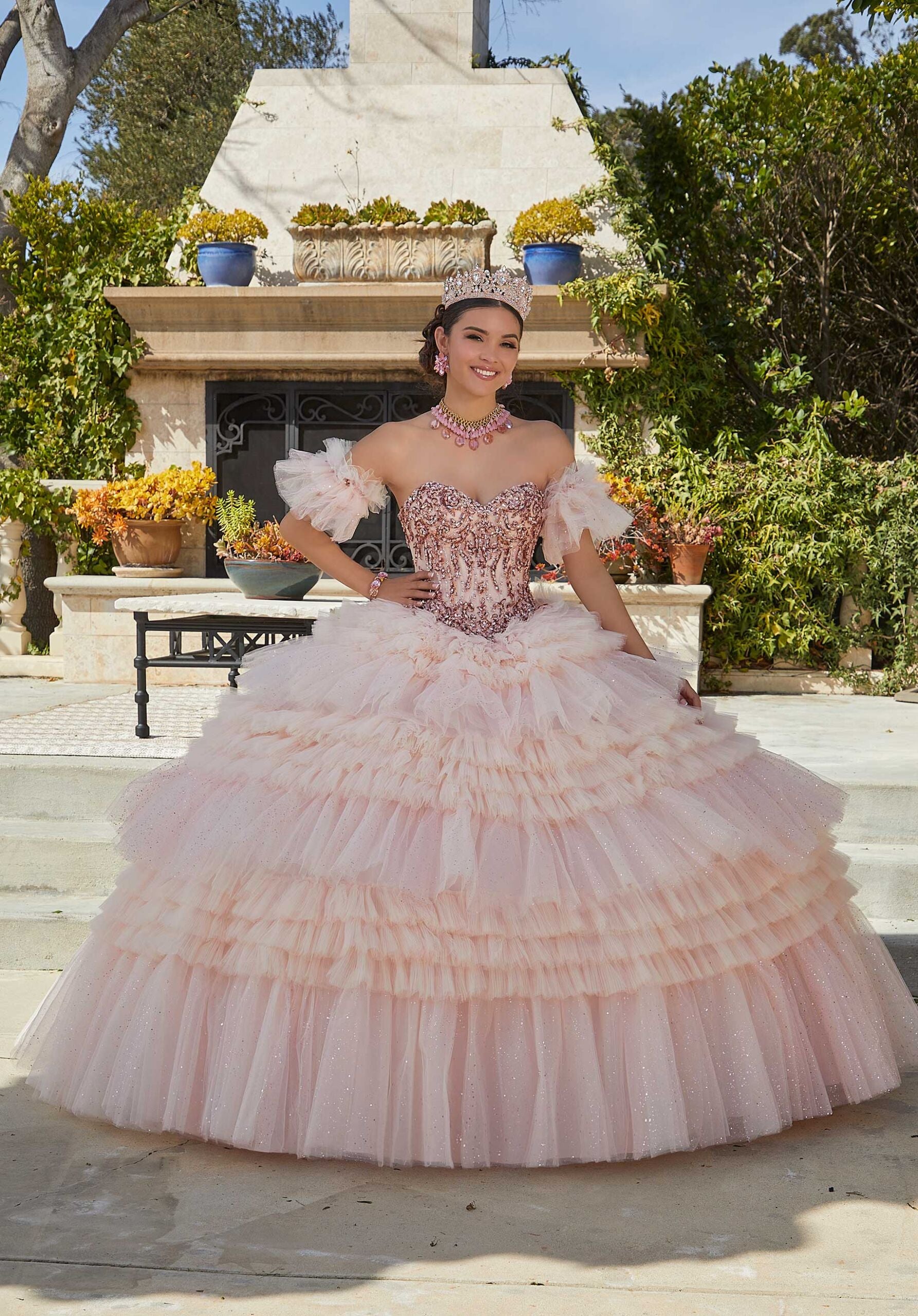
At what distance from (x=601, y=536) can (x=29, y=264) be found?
7975 mm

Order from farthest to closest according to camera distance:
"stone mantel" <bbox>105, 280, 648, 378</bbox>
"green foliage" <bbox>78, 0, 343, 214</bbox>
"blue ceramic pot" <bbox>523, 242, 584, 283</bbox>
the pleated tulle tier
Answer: "green foliage" <bbox>78, 0, 343, 214</bbox>
"blue ceramic pot" <bbox>523, 242, 584, 283</bbox>
"stone mantel" <bbox>105, 280, 648, 378</bbox>
the pleated tulle tier

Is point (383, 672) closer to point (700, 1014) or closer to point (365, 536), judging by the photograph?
point (700, 1014)

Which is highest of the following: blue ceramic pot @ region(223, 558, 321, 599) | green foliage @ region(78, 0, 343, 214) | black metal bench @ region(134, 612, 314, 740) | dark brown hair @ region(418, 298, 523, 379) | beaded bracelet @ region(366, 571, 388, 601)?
green foliage @ region(78, 0, 343, 214)

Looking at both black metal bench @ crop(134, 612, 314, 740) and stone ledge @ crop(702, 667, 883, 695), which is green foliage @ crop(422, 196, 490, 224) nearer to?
stone ledge @ crop(702, 667, 883, 695)

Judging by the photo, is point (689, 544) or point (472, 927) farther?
point (689, 544)

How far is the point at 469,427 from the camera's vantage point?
3.37 metres

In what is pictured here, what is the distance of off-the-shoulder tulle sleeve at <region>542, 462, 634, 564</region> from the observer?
10.9 feet

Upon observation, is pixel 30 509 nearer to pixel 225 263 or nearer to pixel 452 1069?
pixel 225 263

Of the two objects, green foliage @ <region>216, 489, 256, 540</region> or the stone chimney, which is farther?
the stone chimney

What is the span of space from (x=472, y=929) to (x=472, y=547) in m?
1.07

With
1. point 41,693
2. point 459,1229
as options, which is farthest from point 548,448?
point 41,693

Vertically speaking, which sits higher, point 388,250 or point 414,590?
point 388,250

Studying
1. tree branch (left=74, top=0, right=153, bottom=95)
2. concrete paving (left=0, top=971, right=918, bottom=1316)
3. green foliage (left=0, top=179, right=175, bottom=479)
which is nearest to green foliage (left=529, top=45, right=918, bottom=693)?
green foliage (left=0, top=179, right=175, bottom=479)

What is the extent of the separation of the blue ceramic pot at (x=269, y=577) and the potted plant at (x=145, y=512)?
6.97 ft
